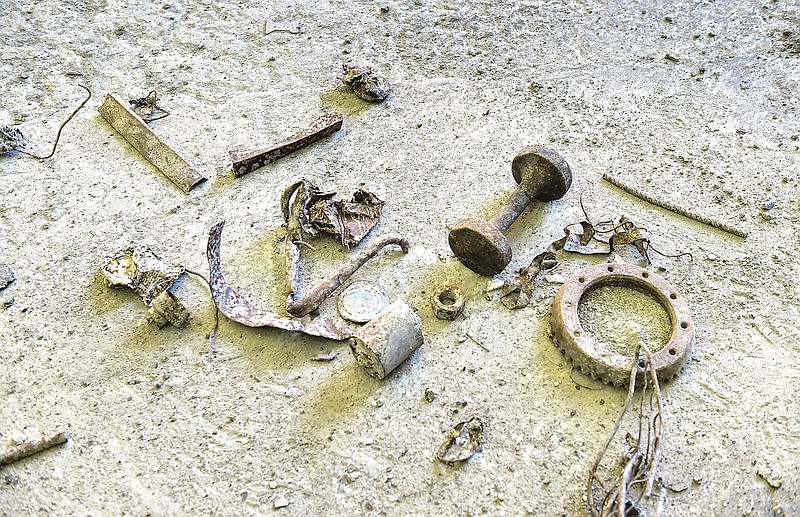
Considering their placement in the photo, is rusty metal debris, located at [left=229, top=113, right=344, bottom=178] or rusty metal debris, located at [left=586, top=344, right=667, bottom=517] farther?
rusty metal debris, located at [left=229, top=113, right=344, bottom=178]

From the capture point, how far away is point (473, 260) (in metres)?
2.72

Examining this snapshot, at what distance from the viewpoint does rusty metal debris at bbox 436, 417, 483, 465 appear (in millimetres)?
2211

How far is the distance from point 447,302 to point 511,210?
21.4 inches

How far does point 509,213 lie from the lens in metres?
2.85

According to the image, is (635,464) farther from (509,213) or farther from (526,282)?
(509,213)

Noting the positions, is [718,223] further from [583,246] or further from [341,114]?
[341,114]

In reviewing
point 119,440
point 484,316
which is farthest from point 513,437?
point 119,440

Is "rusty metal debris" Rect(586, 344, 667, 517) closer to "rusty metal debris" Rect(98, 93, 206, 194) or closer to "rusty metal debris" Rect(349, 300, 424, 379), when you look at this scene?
"rusty metal debris" Rect(349, 300, 424, 379)

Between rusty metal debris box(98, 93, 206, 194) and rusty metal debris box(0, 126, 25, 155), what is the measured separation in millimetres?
434

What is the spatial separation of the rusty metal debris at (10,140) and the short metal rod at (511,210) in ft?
8.25

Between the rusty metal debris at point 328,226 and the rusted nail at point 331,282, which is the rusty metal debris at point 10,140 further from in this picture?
the rusted nail at point 331,282

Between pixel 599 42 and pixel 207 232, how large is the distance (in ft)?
8.88

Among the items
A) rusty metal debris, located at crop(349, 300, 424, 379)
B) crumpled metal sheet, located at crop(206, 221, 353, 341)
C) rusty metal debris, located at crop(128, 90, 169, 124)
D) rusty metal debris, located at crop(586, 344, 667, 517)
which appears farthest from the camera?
rusty metal debris, located at crop(128, 90, 169, 124)

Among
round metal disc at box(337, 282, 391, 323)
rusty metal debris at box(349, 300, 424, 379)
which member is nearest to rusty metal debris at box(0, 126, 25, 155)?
round metal disc at box(337, 282, 391, 323)
